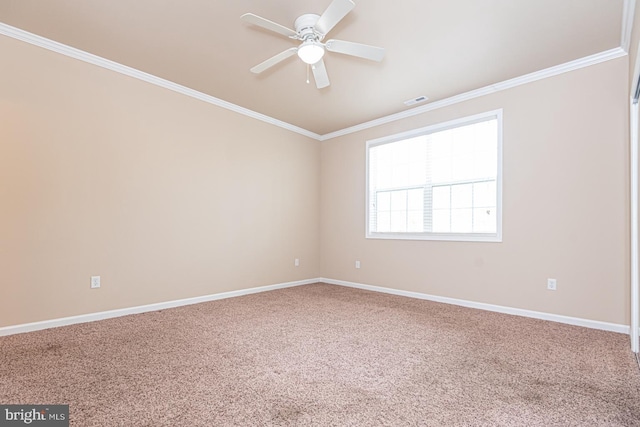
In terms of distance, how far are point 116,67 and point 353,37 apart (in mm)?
2501

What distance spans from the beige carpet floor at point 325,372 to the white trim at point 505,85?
8.49 ft

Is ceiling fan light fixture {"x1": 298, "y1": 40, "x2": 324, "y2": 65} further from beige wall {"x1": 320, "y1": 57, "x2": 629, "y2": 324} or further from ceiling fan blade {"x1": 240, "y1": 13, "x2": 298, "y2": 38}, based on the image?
beige wall {"x1": 320, "y1": 57, "x2": 629, "y2": 324}

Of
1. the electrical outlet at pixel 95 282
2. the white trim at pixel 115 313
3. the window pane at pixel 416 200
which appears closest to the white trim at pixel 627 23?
the window pane at pixel 416 200

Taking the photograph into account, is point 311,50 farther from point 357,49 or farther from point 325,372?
point 325,372

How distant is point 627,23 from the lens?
8.23 ft

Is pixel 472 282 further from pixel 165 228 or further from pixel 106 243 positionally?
pixel 106 243

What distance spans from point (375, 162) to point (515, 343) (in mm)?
3146

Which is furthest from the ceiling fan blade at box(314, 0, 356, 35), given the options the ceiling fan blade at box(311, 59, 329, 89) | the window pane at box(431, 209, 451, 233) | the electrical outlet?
the electrical outlet

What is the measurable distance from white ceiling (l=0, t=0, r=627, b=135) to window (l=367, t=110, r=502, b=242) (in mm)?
596

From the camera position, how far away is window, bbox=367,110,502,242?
3.75 m

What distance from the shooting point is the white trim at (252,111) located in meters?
2.83

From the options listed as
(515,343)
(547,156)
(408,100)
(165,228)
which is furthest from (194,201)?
(547,156)

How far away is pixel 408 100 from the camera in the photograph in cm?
410

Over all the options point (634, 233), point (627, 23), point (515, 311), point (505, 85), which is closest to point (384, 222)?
point (515, 311)
